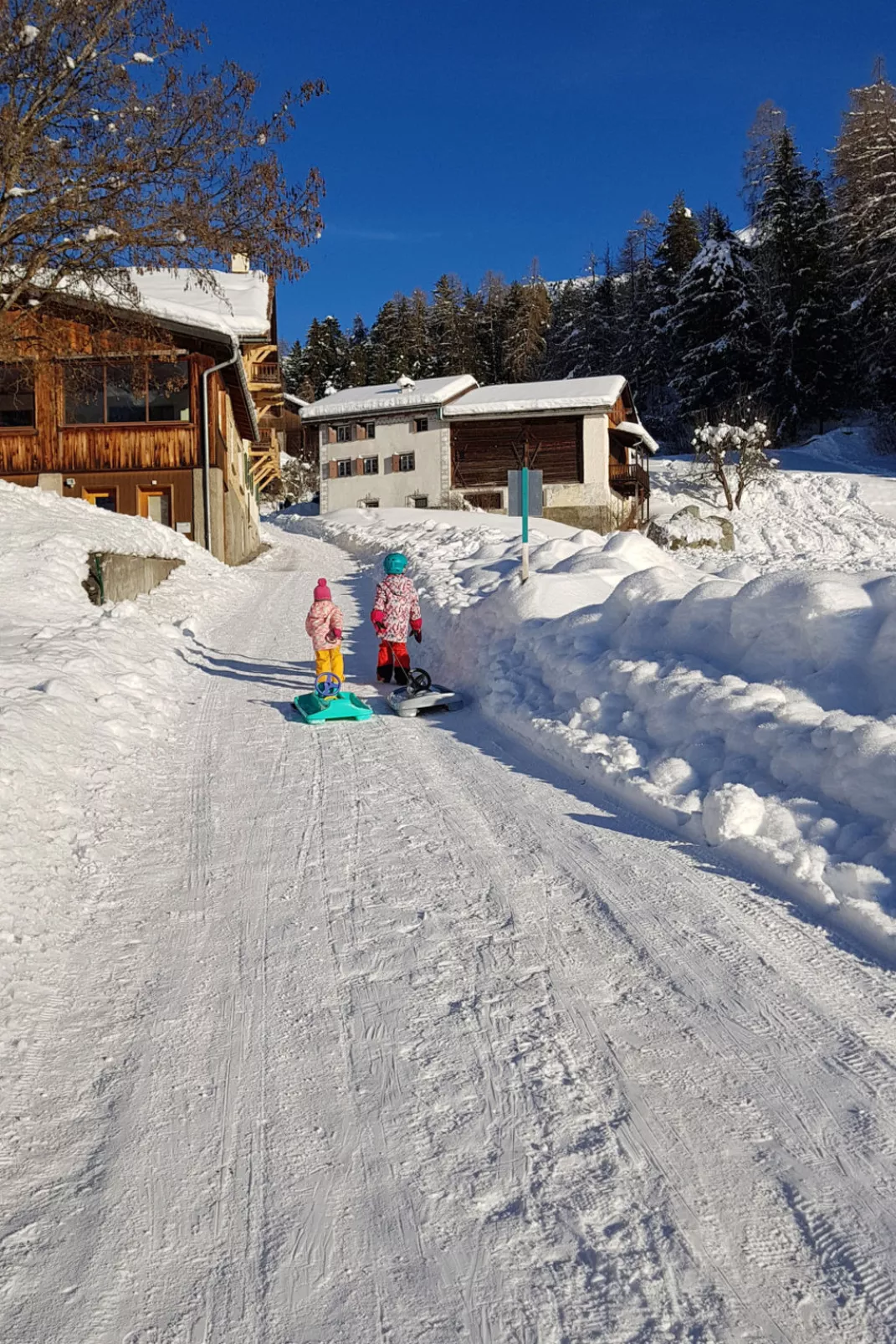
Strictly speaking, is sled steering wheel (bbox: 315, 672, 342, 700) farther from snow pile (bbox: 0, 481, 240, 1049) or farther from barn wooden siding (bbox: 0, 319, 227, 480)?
barn wooden siding (bbox: 0, 319, 227, 480)

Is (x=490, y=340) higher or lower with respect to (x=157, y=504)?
higher

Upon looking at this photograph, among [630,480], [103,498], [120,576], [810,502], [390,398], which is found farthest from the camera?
[390,398]

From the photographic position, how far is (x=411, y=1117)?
2727mm

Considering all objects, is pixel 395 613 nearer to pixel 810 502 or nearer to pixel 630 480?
pixel 630 480

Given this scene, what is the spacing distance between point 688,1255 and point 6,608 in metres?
10.6

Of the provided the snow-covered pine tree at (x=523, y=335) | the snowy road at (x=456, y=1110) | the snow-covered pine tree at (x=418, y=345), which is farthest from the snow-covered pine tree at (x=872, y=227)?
the snowy road at (x=456, y=1110)

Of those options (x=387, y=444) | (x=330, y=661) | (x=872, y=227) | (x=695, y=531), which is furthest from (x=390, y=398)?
(x=330, y=661)

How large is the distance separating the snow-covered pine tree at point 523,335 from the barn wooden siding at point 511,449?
27.6 m

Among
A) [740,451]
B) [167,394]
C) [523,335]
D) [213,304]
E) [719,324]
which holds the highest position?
[523,335]

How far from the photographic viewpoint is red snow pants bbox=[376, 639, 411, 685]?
9.75 m

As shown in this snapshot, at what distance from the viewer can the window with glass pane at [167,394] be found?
2183 cm

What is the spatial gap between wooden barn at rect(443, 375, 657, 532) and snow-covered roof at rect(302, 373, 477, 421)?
0.96m

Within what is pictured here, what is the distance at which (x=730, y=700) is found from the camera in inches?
228

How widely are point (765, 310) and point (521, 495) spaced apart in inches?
1919
